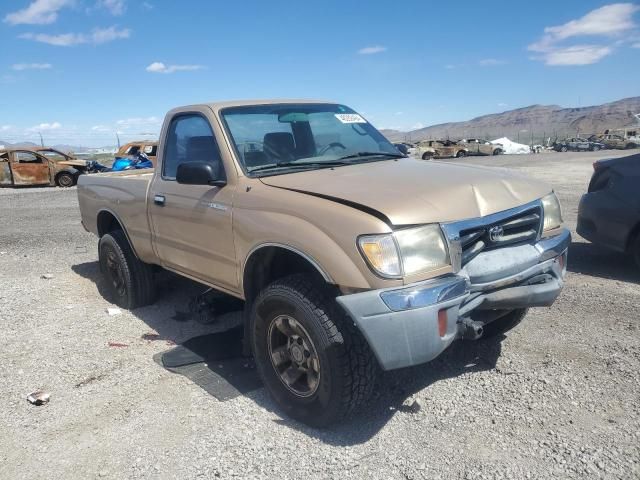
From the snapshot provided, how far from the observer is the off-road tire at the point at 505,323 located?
409cm

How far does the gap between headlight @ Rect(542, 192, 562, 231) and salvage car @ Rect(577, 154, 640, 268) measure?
2.63 metres

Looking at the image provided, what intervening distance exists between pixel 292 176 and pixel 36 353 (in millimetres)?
2758

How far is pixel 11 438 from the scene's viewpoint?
10.9 feet

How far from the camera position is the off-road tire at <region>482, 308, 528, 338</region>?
4090 millimetres

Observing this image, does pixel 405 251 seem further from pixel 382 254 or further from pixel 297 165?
pixel 297 165

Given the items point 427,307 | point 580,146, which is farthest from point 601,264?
point 580,146

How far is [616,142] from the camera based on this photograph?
5006cm

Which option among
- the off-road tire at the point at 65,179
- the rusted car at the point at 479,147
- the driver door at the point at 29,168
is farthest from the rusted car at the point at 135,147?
the rusted car at the point at 479,147

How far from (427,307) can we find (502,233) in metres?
0.83

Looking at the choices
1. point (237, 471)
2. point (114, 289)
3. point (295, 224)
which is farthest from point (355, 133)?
point (114, 289)

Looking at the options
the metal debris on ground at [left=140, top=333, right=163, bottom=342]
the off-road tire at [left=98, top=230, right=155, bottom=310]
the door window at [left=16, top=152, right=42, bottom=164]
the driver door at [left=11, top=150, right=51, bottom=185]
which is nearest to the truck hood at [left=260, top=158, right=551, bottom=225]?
the metal debris on ground at [left=140, top=333, right=163, bottom=342]

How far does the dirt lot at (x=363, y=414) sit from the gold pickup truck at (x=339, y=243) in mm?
296

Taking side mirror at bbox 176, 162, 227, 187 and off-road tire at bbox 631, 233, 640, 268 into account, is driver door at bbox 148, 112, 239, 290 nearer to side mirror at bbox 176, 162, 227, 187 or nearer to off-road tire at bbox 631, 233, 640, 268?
side mirror at bbox 176, 162, 227, 187

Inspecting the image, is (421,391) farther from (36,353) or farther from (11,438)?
(36,353)
